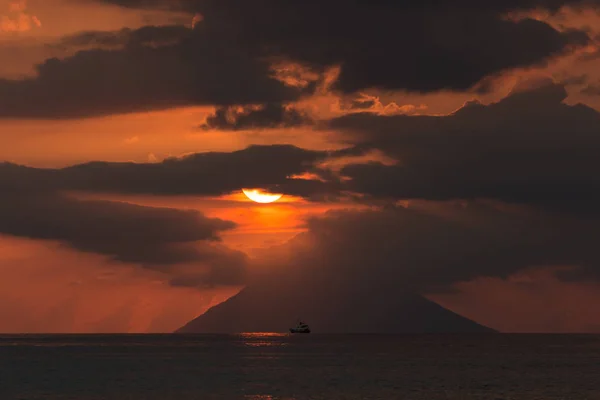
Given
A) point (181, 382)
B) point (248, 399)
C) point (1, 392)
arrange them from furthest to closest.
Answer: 1. point (181, 382)
2. point (1, 392)
3. point (248, 399)

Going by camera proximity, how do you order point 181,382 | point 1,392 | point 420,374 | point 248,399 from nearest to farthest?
1. point 248,399
2. point 1,392
3. point 181,382
4. point 420,374

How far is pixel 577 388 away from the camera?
157000mm

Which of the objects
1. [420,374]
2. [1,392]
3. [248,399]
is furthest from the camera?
[420,374]

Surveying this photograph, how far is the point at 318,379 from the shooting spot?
177m

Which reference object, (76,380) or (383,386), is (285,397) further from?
(76,380)

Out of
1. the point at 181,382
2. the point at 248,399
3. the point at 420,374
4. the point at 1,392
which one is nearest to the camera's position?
the point at 248,399

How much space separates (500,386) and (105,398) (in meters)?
63.1

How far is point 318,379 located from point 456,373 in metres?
32.5

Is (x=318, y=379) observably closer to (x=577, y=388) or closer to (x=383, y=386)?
(x=383, y=386)

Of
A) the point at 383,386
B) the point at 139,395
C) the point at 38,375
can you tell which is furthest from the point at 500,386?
the point at 38,375

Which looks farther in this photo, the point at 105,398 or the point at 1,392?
the point at 1,392

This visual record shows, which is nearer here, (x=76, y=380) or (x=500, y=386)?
(x=500, y=386)

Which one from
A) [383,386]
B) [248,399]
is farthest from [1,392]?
[383,386]

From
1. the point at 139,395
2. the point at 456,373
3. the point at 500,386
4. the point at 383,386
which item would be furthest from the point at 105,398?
the point at 456,373
